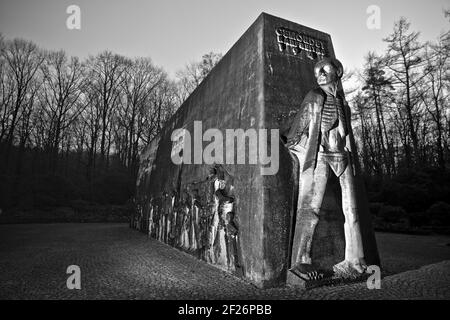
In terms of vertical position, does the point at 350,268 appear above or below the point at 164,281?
above

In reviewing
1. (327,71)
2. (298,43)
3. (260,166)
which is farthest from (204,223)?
(298,43)

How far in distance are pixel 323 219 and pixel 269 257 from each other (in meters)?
0.83

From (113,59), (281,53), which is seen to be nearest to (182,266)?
(281,53)

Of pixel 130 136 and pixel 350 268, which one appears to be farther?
pixel 130 136

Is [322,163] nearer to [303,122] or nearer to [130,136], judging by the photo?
[303,122]

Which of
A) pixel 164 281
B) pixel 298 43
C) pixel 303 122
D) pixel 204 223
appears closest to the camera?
pixel 303 122

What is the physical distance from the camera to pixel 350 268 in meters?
3.44

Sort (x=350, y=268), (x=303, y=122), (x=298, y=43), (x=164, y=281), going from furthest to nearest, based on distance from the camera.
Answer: (x=298, y=43), (x=164, y=281), (x=303, y=122), (x=350, y=268)

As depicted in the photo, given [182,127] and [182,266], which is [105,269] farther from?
[182,127]

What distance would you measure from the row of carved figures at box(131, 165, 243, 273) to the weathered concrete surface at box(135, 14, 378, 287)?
59 millimetres

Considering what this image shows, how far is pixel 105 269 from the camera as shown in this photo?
4.52 meters

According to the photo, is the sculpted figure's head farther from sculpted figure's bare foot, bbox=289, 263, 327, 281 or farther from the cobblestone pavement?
the cobblestone pavement

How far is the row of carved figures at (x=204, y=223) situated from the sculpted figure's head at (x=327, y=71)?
2.09 m

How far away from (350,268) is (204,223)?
8.76 feet
